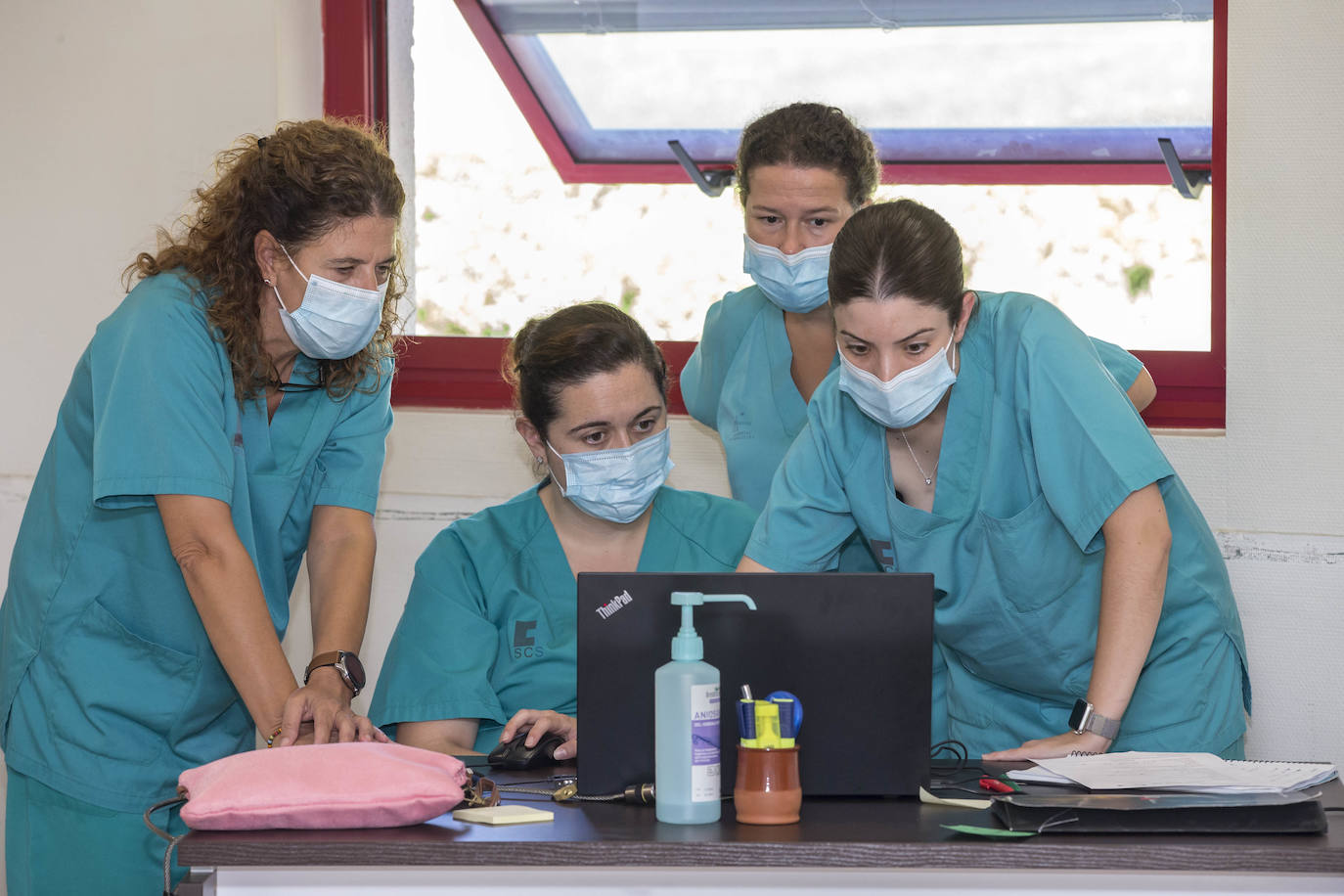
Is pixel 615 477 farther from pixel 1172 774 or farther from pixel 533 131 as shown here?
pixel 533 131

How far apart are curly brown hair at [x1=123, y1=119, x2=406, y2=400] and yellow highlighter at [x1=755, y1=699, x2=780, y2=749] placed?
90 cm

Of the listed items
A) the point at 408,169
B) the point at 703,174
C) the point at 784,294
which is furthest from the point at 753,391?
the point at 408,169

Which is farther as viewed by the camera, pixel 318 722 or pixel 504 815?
pixel 318 722

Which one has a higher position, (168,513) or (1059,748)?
(168,513)

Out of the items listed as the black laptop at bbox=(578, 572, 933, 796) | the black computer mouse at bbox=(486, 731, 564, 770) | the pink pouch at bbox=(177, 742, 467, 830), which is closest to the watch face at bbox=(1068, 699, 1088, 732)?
the black laptop at bbox=(578, 572, 933, 796)

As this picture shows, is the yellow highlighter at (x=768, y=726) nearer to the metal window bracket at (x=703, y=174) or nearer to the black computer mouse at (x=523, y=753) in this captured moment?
the black computer mouse at (x=523, y=753)

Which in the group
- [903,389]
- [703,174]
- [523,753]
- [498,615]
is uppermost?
[703,174]

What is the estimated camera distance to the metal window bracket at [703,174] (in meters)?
2.72

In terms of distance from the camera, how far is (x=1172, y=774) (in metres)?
1.29

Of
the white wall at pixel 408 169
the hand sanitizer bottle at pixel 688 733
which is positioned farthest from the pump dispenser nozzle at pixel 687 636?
the white wall at pixel 408 169

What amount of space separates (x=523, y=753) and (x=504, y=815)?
12.0 inches

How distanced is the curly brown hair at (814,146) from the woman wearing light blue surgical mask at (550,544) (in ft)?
1.18

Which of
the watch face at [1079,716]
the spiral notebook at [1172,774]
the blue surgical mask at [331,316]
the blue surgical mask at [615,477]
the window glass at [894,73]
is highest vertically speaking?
the window glass at [894,73]

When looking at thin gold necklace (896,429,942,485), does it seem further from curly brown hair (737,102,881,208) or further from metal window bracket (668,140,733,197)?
metal window bracket (668,140,733,197)
